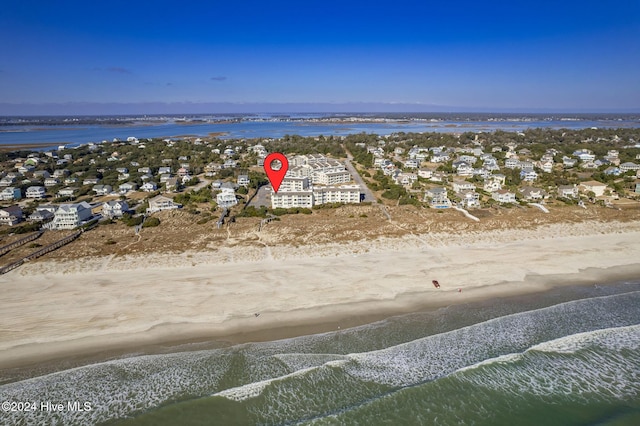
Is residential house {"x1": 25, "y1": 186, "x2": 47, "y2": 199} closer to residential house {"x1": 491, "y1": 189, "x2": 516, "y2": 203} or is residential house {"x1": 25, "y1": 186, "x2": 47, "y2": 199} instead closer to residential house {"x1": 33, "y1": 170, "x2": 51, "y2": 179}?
residential house {"x1": 33, "y1": 170, "x2": 51, "y2": 179}

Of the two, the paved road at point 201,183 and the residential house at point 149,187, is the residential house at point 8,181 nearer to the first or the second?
the residential house at point 149,187

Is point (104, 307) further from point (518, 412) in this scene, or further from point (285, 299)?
point (518, 412)

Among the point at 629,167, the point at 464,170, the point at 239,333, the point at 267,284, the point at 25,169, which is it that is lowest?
the point at 239,333

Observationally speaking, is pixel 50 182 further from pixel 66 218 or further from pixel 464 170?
pixel 464 170

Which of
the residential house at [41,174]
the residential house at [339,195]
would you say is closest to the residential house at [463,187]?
the residential house at [339,195]

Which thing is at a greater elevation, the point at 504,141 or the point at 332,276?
the point at 504,141

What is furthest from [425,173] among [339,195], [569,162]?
[569,162]

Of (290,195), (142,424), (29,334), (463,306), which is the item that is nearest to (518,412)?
(463,306)
